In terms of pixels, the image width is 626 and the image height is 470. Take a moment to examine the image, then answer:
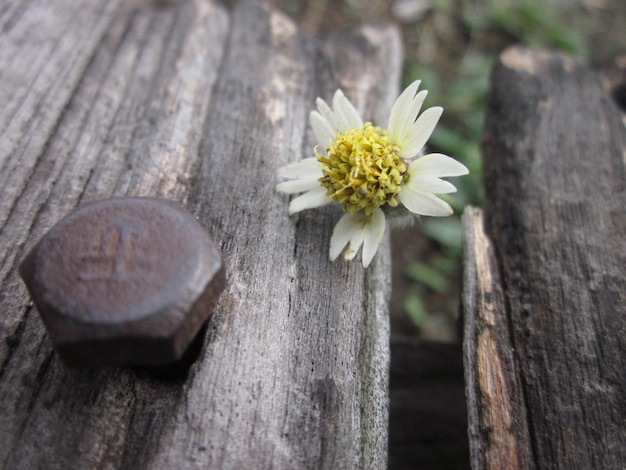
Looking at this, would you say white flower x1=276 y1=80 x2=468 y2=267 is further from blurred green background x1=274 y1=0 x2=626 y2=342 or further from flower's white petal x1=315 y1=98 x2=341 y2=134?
blurred green background x1=274 y1=0 x2=626 y2=342

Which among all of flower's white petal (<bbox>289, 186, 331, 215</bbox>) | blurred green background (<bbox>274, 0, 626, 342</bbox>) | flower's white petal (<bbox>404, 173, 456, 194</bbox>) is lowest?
blurred green background (<bbox>274, 0, 626, 342</bbox>)

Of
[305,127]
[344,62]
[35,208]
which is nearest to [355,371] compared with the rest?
[305,127]

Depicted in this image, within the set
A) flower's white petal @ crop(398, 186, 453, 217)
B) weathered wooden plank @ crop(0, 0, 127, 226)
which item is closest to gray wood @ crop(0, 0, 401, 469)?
weathered wooden plank @ crop(0, 0, 127, 226)

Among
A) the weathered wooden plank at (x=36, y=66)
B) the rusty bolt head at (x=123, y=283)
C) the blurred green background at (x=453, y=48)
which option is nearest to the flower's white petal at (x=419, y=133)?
the rusty bolt head at (x=123, y=283)

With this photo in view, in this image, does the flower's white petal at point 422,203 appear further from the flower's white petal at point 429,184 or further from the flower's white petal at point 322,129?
the flower's white petal at point 322,129

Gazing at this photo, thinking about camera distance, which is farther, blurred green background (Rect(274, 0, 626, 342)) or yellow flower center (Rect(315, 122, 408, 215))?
blurred green background (Rect(274, 0, 626, 342))

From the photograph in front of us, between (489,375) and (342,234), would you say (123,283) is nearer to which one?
(342,234)
